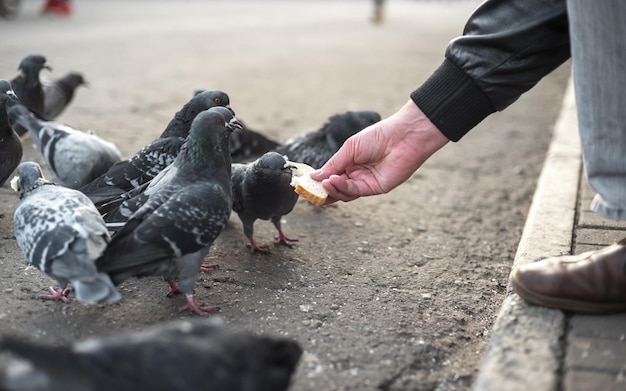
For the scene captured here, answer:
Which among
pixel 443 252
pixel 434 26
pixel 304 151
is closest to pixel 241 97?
pixel 304 151

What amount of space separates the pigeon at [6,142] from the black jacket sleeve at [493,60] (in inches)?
94.2

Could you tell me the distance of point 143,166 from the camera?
369 centimetres

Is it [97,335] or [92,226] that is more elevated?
[92,226]

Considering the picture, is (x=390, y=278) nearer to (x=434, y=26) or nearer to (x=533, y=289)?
(x=533, y=289)

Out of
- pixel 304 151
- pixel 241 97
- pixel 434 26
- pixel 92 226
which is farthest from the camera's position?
pixel 434 26

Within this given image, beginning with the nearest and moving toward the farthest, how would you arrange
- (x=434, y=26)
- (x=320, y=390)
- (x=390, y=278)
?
(x=320, y=390), (x=390, y=278), (x=434, y=26)

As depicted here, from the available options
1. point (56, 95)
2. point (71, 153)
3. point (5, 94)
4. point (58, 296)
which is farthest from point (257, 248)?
point (56, 95)

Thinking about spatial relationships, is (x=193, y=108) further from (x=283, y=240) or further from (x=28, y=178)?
(x=28, y=178)

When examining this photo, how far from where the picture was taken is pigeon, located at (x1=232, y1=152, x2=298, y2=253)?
3562 mm

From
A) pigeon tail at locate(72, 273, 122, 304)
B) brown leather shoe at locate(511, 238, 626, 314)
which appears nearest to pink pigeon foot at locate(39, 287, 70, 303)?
pigeon tail at locate(72, 273, 122, 304)

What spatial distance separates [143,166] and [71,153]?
0.72 m

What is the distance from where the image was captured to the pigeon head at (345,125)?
4477 mm

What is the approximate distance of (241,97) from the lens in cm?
764

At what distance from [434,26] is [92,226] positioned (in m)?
16.2
